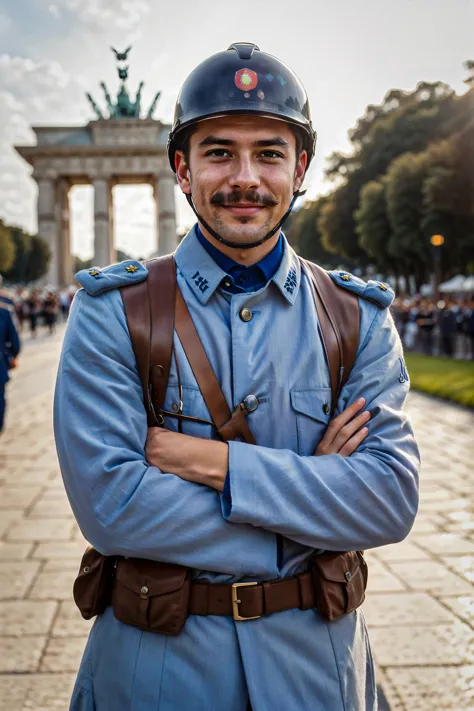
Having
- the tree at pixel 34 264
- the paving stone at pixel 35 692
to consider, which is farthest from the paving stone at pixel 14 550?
the tree at pixel 34 264

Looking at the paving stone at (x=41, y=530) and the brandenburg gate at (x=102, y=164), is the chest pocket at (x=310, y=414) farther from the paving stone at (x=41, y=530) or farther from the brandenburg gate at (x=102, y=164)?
the brandenburg gate at (x=102, y=164)

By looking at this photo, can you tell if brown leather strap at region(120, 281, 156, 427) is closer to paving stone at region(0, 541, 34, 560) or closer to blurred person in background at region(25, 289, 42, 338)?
paving stone at region(0, 541, 34, 560)

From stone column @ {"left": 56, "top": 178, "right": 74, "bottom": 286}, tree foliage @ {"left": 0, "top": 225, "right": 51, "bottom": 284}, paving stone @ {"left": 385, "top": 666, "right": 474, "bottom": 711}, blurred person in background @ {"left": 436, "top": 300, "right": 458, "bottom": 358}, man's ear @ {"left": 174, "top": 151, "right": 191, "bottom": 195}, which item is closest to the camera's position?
man's ear @ {"left": 174, "top": 151, "right": 191, "bottom": 195}

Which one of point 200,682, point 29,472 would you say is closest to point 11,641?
point 200,682

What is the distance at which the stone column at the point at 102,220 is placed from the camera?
56312 millimetres

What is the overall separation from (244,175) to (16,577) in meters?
3.53

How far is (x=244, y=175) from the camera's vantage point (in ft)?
5.61

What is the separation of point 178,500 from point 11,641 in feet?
8.13

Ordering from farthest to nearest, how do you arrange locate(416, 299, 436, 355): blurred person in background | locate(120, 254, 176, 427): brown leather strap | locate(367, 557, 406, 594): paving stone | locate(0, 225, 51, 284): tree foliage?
locate(0, 225, 51, 284): tree foliage, locate(416, 299, 436, 355): blurred person in background, locate(367, 557, 406, 594): paving stone, locate(120, 254, 176, 427): brown leather strap

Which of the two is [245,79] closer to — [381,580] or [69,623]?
[69,623]

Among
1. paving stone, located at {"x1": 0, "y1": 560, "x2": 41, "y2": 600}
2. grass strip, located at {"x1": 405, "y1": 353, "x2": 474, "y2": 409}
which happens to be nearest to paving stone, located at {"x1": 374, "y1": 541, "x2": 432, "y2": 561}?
paving stone, located at {"x1": 0, "y1": 560, "x2": 41, "y2": 600}

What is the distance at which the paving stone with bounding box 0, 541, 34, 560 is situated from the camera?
Result: 4.75m

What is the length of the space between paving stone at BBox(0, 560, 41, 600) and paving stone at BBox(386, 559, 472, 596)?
2.30 metres

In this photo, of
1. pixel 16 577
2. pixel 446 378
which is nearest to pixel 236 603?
pixel 16 577
